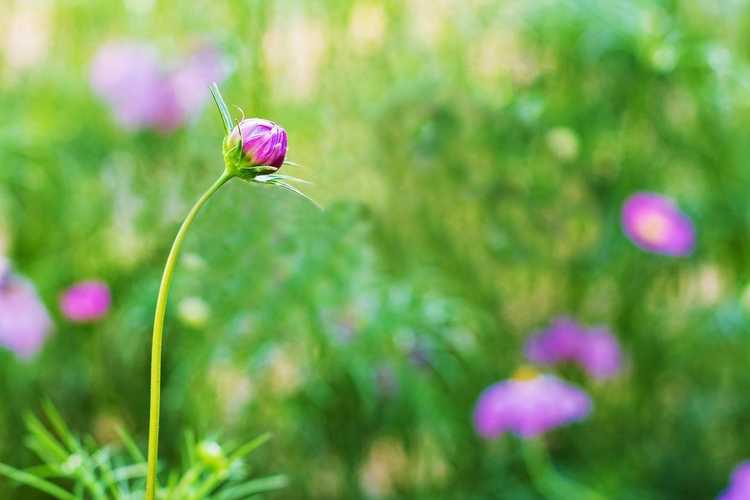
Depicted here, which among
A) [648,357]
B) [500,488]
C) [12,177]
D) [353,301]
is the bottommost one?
[500,488]

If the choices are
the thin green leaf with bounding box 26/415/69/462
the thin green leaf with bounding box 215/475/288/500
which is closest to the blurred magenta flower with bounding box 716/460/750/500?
the thin green leaf with bounding box 215/475/288/500

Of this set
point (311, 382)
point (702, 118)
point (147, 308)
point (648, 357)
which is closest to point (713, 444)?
point (648, 357)

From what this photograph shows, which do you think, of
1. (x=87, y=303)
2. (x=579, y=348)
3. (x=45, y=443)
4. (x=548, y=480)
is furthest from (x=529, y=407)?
(x=45, y=443)

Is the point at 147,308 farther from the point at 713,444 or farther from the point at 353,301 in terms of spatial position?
the point at 713,444

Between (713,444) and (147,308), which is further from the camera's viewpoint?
(713,444)

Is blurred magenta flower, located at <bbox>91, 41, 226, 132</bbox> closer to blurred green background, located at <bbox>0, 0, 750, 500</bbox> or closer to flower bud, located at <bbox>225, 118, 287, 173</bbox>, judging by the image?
blurred green background, located at <bbox>0, 0, 750, 500</bbox>

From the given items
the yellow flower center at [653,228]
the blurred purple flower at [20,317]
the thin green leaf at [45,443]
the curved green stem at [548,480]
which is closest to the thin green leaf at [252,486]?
the thin green leaf at [45,443]
